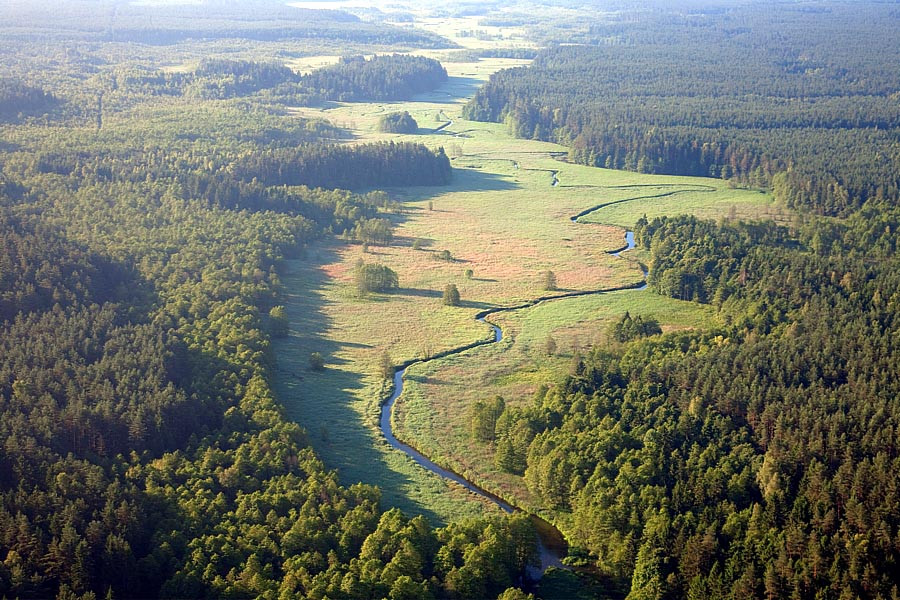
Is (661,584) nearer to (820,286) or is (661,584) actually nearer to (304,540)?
(304,540)

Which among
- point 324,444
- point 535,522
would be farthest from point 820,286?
point 324,444

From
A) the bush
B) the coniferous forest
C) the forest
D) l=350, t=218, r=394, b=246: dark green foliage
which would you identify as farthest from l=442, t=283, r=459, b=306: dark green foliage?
l=350, t=218, r=394, b=246: dark green foliage

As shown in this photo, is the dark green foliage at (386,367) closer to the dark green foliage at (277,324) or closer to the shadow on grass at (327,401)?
the shadow on grass at (327,401)

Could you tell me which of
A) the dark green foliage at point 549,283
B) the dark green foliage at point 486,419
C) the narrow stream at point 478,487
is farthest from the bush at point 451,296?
the dark green foliage at point 486,419

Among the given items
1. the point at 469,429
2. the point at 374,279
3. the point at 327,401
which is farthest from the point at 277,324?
the point at 469,429

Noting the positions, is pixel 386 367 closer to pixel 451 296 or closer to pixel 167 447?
pixel 451 296

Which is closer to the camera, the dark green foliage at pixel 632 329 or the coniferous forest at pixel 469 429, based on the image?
the coniferous forest at pixel 469 429

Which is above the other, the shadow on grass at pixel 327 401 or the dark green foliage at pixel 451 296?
the dark green foliage at pixel 451 296
